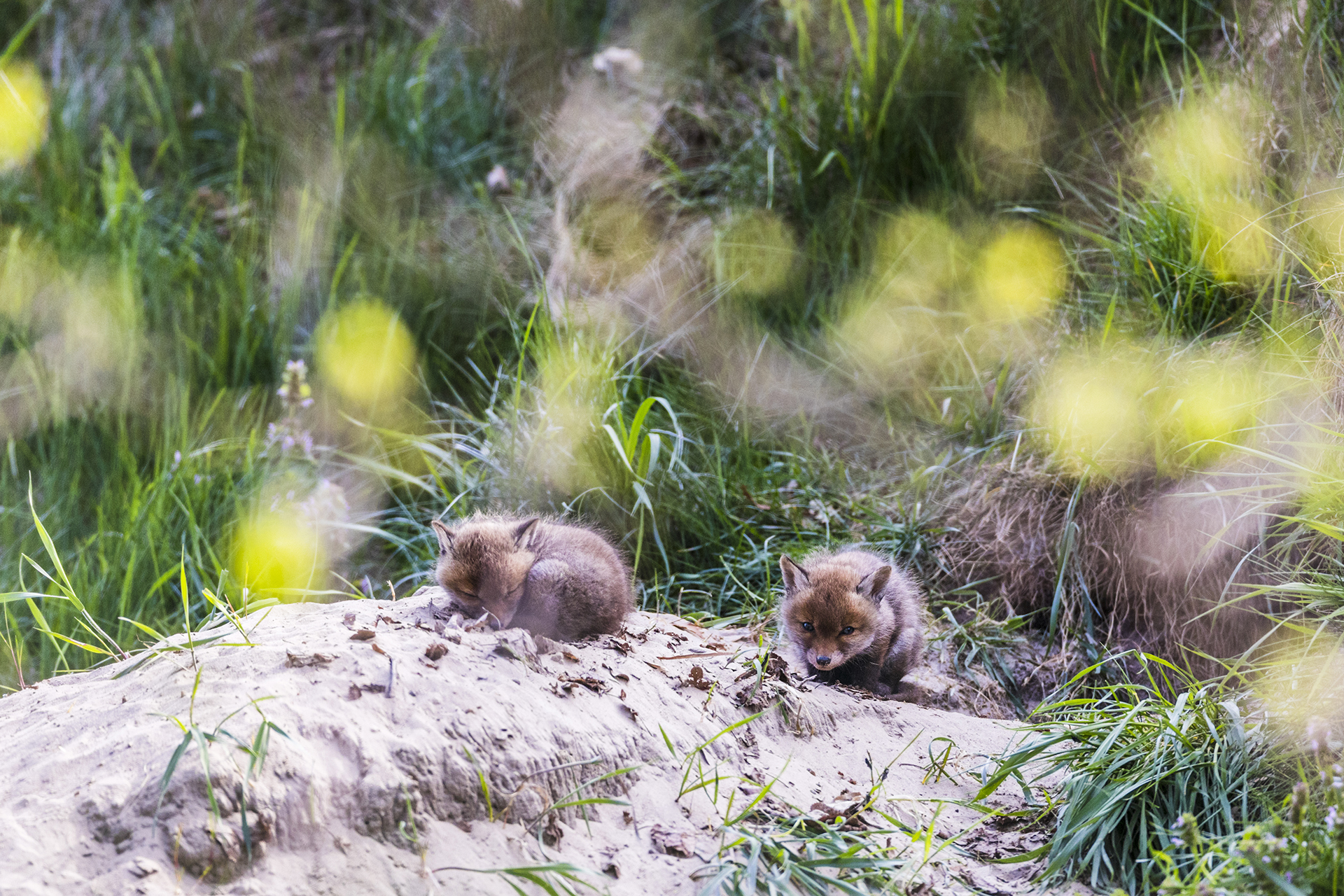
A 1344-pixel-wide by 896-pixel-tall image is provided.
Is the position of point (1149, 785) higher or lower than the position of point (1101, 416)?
lower

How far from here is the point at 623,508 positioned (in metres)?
4.86

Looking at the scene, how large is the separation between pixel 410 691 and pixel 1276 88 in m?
5.08

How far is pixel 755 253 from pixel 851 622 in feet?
9.78

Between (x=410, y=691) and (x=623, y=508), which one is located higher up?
(x=410, y=691)

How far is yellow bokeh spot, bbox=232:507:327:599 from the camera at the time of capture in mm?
4934

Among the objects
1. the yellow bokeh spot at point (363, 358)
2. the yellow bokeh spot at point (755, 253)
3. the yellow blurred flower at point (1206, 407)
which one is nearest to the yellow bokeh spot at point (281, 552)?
the yellow bokeh spot at point (363, 358)

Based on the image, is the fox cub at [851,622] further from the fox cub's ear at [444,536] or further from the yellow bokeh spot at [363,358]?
the yellow bokeh spot at [363,358]

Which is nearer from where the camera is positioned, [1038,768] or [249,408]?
[1038,768]

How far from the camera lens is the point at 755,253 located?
621 centimetres

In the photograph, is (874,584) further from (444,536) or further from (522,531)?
(444,536)

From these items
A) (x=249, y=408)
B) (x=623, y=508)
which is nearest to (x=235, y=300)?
(x=249, y=408)

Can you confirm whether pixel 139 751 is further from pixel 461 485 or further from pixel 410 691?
pixel 461 485

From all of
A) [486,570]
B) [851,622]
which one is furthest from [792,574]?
[486,570]

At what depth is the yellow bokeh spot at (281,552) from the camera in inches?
194
